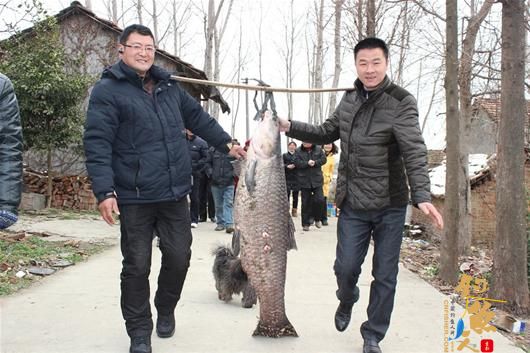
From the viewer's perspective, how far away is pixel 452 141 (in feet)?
24.6

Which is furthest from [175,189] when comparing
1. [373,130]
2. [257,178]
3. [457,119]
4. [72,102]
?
[72,102]

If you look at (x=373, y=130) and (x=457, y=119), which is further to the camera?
(x=457, y=119)

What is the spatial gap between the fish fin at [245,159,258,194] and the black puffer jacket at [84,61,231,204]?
58 cm

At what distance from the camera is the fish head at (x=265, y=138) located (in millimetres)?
3688

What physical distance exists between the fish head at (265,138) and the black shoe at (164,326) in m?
1.66

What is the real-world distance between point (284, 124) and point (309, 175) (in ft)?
24.1

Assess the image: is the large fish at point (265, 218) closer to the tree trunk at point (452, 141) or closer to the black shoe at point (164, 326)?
the black shoe at point (164, 326)

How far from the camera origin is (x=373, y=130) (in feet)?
12.9

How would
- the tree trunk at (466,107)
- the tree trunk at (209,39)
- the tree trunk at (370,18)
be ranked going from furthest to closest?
1. the tree trunk at (209,39)
2. the tree trunk at (370,18)
3. the tree trunk at (466,107)

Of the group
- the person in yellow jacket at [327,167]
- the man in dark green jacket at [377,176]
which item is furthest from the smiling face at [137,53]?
the person in yellow jacket at [327,167]

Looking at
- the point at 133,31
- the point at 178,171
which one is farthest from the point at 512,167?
the point at 133,31

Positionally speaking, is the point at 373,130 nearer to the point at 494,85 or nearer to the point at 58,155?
the point at 494,85

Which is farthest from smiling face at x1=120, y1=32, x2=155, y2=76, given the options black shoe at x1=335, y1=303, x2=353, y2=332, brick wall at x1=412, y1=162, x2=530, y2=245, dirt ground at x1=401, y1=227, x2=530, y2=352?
brick wall at x1=412, y1=162, x2=530, y2=245

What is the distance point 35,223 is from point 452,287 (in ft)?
26.0
